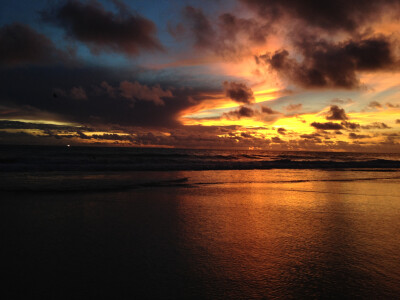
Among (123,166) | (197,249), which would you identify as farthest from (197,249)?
(123,166)

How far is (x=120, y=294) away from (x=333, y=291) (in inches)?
96.9

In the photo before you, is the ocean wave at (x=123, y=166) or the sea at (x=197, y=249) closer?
the sea at (x=197, y=249)

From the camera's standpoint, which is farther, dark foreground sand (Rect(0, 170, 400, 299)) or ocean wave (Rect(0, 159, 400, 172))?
ocean wave (Rect(0, 159, 400, 172))

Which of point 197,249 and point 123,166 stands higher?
point 197,249

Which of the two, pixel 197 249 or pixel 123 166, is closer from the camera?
pixel 197 249

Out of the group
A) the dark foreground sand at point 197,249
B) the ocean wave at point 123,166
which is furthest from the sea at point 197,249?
the ocean wave at point 123,166

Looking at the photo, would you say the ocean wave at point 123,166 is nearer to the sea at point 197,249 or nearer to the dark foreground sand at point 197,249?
the sea at point 197,249

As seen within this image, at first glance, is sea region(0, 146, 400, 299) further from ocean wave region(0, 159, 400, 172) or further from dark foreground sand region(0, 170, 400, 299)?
ocean wave region(0, 159, 400, 172)

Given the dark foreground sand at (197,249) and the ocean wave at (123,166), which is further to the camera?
the ocean wave at (123,166)

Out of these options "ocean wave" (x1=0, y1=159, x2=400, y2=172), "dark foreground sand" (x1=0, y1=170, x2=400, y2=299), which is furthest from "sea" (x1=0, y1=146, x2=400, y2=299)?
Answer: "ocean wave" (x1=0, y1=159, x2=400, y2=172)

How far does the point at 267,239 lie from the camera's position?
5.30 meters

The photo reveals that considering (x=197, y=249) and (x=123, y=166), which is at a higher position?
(x=197, y=249)

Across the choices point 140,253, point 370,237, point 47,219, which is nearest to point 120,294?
point 140,253

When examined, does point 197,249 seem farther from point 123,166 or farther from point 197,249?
point 123,166
